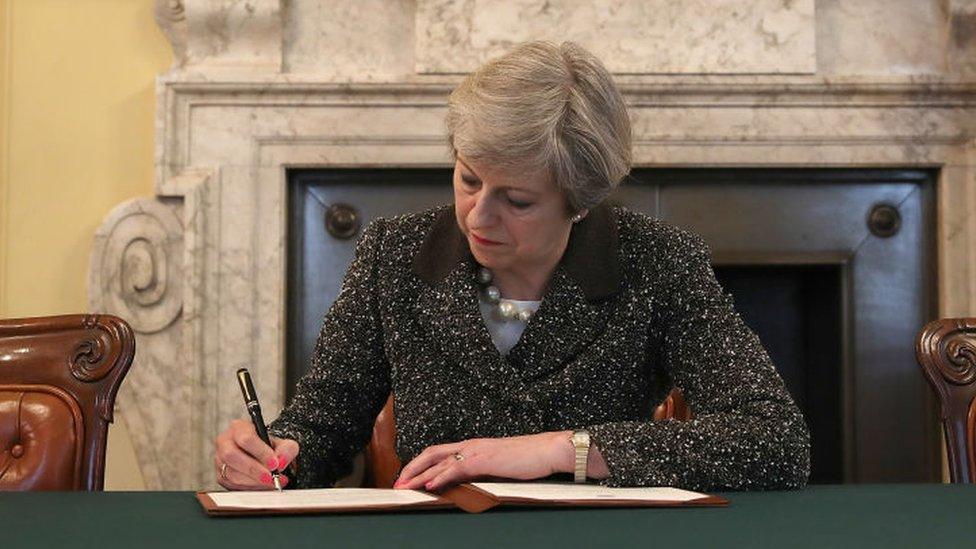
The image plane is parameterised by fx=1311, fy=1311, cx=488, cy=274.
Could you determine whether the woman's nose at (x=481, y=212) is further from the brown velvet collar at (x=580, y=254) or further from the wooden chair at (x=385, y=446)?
the wooden chair at (x=385, y=446)

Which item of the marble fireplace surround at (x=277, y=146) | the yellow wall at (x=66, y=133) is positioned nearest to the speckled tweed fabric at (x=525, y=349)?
the marble fireplace surround at (x=277, y=146)

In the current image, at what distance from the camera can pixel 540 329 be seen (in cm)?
211

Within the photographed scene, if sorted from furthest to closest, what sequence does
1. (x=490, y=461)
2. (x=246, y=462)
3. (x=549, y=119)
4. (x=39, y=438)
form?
(x=39, y=438) < (x=549, y=119) < (x=246, y=462) < (x=490, y=461)

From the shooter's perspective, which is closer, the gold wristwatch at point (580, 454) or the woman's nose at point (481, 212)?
the gold wristwatch at point (580, 454)

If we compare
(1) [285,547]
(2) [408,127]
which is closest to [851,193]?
(2) [408,127]

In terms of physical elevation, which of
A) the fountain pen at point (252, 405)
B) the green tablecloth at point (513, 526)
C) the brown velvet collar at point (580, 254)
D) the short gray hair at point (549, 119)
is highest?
the short gray hair at point (549, 119)

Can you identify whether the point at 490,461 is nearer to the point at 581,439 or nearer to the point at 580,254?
the point at 581,439

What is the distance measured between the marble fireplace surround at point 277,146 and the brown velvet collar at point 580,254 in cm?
153

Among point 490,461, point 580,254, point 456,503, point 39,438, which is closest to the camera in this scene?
point 456,503

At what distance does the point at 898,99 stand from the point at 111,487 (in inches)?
99.2

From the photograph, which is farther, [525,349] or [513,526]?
[525,349]

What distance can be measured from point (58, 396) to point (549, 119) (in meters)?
0.90

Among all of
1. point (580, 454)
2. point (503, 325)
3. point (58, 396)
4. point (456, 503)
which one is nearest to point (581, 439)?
point (580, 454)

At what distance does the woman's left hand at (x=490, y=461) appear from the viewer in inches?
65.8
